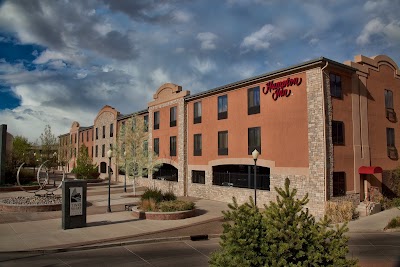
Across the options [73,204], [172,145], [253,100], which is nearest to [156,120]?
[172,145]

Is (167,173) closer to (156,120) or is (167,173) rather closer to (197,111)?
(156,120)

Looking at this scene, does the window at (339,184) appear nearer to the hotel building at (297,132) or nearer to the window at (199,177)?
the hotel building at (297,132)

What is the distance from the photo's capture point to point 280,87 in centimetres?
2414

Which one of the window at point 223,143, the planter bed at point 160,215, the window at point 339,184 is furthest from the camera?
the window at point 223,143

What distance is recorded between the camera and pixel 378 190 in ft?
80.8

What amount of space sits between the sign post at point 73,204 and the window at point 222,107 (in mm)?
15365

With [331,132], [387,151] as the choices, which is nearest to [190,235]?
[331,132]

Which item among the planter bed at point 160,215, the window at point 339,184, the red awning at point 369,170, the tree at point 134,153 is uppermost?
the tree at point 134,153

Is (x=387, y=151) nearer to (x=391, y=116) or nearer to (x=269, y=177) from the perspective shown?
(x=391, y=116)

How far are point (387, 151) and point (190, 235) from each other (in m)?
19.4

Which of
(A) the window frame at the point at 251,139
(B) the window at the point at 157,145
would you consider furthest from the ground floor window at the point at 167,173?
(A) the window frame at the point at 251,139

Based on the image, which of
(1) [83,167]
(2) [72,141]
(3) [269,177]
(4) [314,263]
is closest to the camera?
(4) [314,263]

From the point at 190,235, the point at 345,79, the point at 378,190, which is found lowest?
the point at 190,235

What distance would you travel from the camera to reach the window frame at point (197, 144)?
3261cm
